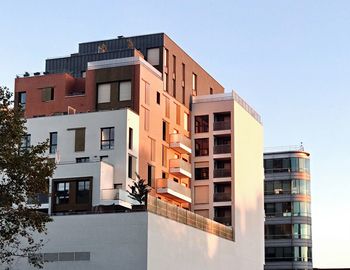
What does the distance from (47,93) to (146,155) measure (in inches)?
467

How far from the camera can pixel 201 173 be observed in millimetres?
85875

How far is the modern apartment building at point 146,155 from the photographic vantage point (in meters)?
64.5

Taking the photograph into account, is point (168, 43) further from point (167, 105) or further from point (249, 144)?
point (249, 144)

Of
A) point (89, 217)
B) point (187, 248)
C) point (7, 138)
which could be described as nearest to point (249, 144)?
point (187, 248)

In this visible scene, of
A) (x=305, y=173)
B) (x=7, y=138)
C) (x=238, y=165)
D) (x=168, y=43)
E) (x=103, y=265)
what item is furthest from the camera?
(x=305, y=173)

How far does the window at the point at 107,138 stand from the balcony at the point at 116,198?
5.35 metres

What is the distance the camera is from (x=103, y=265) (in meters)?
62.6

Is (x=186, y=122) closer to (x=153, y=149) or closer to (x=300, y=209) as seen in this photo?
(x=153, y=149)

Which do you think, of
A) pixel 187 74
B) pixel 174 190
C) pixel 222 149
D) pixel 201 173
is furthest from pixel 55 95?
pixel 222 149

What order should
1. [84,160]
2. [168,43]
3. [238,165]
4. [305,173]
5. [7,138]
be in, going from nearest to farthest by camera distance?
[7,138], [84,160], [168,43], [238,165], [305,173]

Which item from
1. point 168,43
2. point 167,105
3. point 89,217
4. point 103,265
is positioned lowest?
Answer: point 103,265

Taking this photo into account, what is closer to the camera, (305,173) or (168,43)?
(168,43)

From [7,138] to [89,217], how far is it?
80.9 ft

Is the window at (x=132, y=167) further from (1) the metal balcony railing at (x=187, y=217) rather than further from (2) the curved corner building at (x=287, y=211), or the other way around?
(2) the curved corner building at (x=287, y=211)
